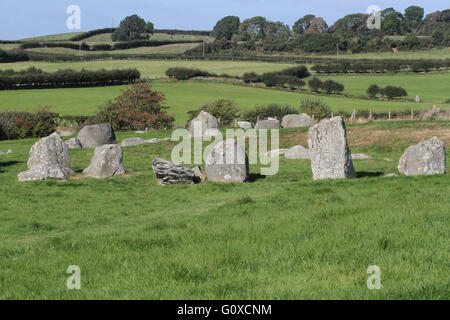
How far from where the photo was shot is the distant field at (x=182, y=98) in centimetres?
→ 7825

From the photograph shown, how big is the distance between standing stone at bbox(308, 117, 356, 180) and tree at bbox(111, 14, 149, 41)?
17552cm

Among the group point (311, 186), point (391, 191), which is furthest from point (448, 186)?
point (311, 186)

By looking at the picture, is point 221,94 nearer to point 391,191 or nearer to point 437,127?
point 437,127

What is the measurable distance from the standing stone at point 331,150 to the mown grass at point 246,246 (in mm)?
3080

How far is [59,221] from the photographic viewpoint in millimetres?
16109

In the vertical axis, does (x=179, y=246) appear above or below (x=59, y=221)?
above

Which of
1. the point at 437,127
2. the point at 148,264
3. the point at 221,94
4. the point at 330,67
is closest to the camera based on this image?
the point at 148,264

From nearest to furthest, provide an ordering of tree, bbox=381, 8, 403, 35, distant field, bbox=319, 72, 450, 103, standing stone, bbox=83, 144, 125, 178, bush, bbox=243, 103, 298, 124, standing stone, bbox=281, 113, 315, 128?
standing stone, bbox=83, 144, 125, 178 → standing stone, bbox=281, 113, 315, 128 → bush, bbox=243, 103, 298, 124 → distant field, bbox=319, 72, 450, 103 → tree, bbox=381, 8, 403, 35

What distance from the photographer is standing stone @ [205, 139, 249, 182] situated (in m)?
24.3

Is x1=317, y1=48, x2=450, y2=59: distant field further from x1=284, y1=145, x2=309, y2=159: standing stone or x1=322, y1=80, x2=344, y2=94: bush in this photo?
x1=284, y1=145, x2=309, y2=159: standing stone

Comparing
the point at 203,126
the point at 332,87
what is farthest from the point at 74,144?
the point at 332,87

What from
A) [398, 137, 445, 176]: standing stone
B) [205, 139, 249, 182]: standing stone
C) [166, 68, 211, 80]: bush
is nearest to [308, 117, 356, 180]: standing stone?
[398, 137, 445, 176]: standing stone

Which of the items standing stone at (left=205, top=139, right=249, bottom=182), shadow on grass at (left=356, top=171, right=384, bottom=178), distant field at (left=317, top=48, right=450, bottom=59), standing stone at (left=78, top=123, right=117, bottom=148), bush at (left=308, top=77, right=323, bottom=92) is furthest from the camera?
distant field at (left=317, top=48, right=450, bottom=59)
